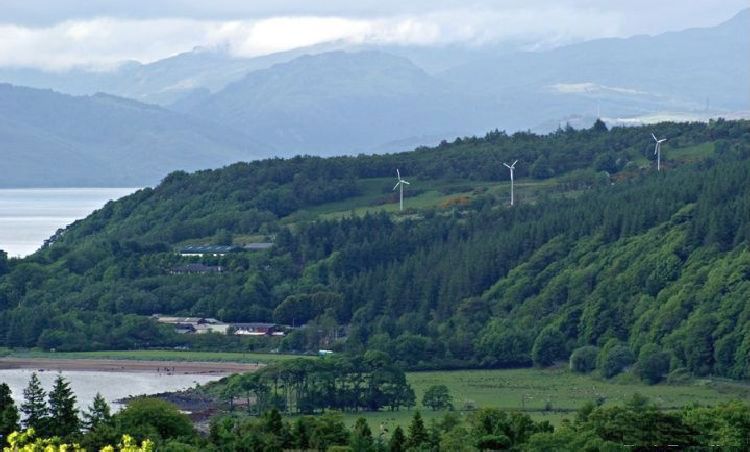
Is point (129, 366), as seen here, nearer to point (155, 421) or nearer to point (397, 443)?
point (155, 421)

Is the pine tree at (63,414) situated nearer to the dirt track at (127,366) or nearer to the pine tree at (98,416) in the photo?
the pine tree at (98,416)

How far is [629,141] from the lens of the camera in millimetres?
187000

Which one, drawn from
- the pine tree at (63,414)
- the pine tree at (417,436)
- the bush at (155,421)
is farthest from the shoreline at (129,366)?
the pine tree at (417,436)

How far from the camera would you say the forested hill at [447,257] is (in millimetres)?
123812

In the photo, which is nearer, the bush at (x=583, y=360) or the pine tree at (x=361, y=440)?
the pine tree at (x=361, y=440)

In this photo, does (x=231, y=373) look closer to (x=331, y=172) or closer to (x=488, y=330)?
(x=488, y=330)

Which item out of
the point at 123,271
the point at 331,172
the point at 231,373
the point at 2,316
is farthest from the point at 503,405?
the point at 331,172

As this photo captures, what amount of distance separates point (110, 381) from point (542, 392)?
2441 cm

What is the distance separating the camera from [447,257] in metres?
147

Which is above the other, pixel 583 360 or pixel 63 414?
pixel 583 360

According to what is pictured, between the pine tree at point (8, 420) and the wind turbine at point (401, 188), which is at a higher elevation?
the wind turbine at point (401, 188)

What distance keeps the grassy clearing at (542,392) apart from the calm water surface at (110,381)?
40.9 feet

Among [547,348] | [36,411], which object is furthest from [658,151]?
[36,411]

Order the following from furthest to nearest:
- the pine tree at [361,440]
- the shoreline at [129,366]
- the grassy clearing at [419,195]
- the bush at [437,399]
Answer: the grassy clearing at [419,195], the shoreline at [129,366], the bush at [437,399], the pine tree at [361,440]
